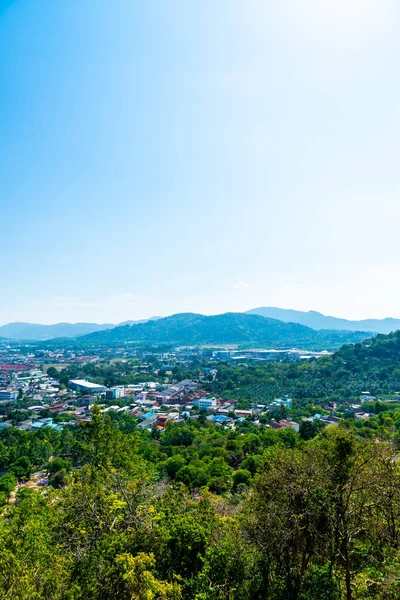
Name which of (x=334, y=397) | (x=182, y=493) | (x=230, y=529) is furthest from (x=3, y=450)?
(x=334, y=397)

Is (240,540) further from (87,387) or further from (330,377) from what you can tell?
(87,387)

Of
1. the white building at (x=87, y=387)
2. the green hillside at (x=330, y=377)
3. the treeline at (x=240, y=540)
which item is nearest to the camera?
the treeline at (x=240, y=540)

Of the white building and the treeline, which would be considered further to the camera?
the white building

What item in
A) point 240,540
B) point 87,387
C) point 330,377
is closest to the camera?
point 240,540

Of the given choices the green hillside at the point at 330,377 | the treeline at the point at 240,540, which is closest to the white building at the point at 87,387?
the green hillside at the point at 330,377

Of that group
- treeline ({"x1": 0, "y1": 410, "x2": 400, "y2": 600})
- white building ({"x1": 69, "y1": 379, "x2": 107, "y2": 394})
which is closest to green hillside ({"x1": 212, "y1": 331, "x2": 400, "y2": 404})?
white building ({"x1": 69, "y1": 379, "x2": 107, "y2": 394})

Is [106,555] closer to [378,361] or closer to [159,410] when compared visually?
[159,410]

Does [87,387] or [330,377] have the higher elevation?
[330,377]

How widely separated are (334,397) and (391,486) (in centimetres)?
4291

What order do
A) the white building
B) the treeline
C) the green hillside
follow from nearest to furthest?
the treeline, the green hillside, the white building

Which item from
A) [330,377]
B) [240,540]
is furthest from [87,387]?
[240,540]

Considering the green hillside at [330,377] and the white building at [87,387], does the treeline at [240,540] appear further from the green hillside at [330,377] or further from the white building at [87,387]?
the white building at [87,387]

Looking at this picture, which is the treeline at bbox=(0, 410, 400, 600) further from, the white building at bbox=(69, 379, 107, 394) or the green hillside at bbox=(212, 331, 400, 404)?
the white building at bbox=(69, 379, 107, 394)

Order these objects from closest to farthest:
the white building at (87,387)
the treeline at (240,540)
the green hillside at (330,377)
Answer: the treeline at (240,540) < the green hillside at (330,377) < the white building at (87,387)
